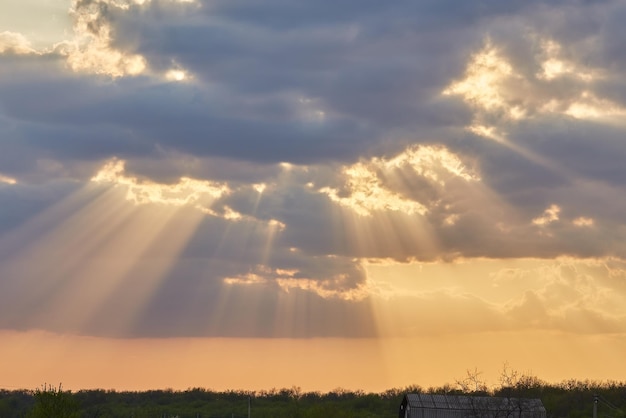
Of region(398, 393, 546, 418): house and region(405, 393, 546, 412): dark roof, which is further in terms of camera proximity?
region(405, 393, 546, 412): dark roof

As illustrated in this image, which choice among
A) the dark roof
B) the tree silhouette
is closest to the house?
the dark roof

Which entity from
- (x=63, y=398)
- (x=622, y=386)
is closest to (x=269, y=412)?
(x=622, y=386)

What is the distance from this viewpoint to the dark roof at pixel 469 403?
106 meters

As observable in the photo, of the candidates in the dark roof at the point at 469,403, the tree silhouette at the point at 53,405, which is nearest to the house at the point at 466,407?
the dark roof at the point at 469,403

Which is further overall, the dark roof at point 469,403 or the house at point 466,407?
the dark roof at point 469,403

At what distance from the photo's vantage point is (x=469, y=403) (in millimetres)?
109812

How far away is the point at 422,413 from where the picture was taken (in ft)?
359

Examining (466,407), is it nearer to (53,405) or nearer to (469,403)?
(469,403)

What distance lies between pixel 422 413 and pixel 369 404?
299ft

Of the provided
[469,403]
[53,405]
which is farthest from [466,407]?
[53,405]

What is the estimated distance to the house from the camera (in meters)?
105

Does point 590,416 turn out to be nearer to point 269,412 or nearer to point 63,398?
point 269,412

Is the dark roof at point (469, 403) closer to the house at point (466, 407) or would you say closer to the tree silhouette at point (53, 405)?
the house at point (466, 407)

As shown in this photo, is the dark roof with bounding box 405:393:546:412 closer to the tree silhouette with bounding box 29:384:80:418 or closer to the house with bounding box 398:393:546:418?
the house with bounding box 398:393:546:418
